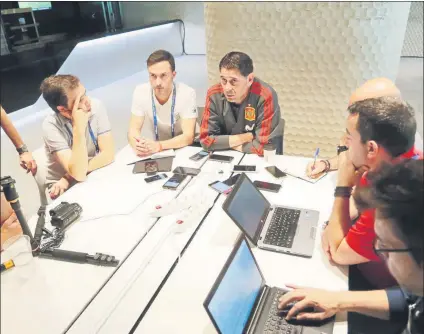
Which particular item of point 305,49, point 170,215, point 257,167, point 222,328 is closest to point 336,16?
point 305,49

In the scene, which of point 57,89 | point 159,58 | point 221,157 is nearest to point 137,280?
point 221,157

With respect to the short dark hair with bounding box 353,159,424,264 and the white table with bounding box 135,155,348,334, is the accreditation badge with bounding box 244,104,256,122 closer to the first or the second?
the white table with bounding box 135,155,348,334

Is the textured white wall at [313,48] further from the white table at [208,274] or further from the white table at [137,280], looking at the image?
the white table at [137,280]

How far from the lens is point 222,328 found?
849 mm

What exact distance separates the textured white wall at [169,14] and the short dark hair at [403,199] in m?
6.49

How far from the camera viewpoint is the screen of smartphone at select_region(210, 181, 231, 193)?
168 centimetres

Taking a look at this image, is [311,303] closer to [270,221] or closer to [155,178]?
[270,221]

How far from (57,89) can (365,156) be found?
1.53 metres

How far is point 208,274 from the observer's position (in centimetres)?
118

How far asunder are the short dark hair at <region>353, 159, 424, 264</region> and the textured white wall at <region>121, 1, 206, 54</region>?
6.49m

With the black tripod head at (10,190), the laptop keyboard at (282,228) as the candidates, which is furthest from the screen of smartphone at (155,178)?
the black tripod head at (10,190)

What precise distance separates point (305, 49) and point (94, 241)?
6.84 feet

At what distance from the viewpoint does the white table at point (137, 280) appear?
1.04m

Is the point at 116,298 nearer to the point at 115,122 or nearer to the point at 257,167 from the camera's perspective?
the point at 257,167
